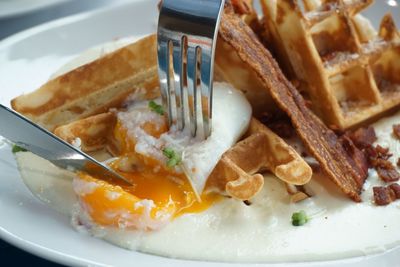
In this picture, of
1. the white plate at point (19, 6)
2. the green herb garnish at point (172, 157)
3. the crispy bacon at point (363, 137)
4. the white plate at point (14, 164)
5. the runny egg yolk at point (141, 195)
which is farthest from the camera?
the white plate at point (19, 6)

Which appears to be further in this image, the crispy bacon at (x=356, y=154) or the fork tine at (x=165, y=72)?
the crispy bacon at (x=356, y=154)

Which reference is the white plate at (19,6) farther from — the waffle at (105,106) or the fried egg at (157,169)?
the fried egg at (157,169)

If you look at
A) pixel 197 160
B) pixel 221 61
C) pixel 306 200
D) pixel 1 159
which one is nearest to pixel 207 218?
pixel 197 160

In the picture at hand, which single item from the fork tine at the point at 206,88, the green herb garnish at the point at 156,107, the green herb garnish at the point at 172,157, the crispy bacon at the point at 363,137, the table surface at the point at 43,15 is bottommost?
the table surface at the point at 43,15

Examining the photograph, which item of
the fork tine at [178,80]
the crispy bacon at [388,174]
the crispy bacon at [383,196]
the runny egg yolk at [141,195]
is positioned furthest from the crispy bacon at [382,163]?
the fork tine at [178,80]

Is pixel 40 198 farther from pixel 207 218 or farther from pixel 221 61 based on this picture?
pixel 221 61

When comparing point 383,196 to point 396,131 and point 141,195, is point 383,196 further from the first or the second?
point 141,195
